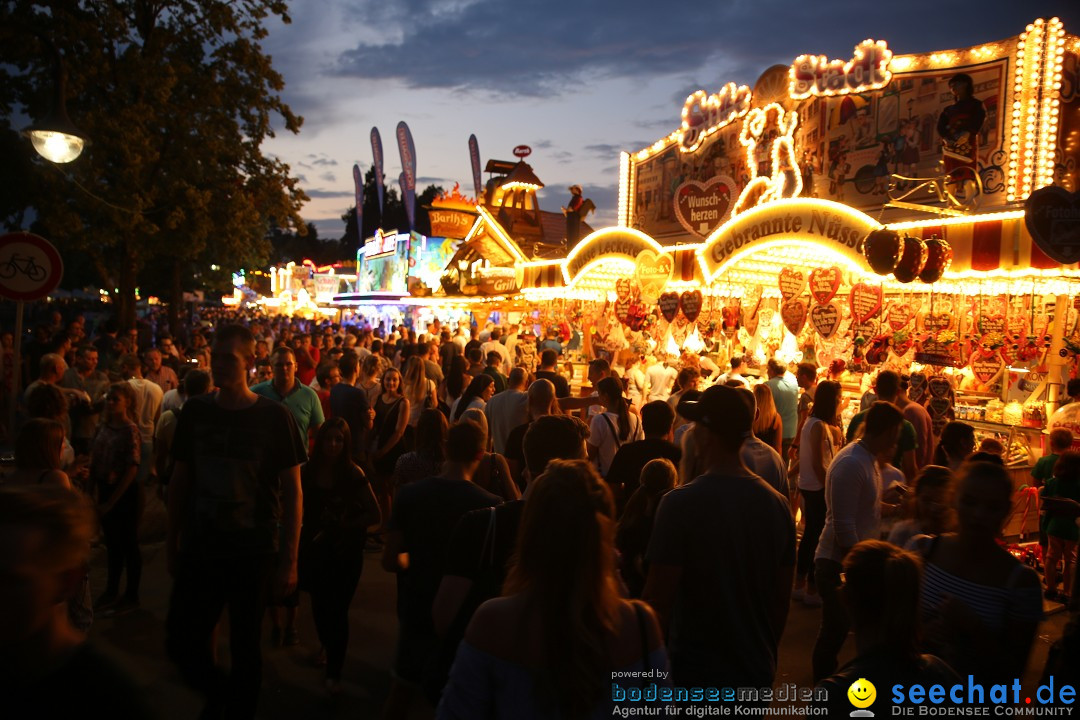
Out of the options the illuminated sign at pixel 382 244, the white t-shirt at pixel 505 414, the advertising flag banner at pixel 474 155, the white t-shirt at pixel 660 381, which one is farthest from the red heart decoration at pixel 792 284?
the advertising flag banner at pixel 474 155

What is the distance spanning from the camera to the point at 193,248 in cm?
2039

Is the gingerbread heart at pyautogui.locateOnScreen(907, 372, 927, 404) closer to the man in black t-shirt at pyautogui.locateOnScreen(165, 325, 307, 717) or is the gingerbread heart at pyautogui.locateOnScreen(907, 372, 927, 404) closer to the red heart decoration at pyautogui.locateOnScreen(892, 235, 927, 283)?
Result: the red heart decoration at pyautogui.locateOnScreen(892, 235, 927, 283)

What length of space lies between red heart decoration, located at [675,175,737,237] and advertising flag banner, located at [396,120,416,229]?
99.9ft

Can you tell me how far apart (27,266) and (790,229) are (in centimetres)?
877

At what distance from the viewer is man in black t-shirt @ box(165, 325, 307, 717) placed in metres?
3.62

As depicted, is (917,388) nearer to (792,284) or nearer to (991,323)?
(991,323)

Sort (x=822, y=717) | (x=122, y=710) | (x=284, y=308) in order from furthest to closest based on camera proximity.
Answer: (x=284, y=308), (x=822, y=717), (x=122, y=710)

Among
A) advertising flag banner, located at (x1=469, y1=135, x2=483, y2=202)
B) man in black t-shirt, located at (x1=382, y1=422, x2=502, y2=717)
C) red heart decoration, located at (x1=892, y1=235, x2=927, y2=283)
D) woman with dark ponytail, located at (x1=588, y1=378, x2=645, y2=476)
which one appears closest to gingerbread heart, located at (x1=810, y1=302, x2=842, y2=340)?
red heart decoration, located at (x1=892, y1=235, x2=927, y2=283)

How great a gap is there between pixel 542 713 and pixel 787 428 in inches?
291

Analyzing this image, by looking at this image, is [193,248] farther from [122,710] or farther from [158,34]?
[122,710]

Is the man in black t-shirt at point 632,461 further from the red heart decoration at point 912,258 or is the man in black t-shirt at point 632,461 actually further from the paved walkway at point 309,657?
the red heart decoration at point 912,258

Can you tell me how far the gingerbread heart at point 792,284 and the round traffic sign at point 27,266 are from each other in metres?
8.55

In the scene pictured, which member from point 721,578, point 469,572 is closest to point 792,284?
point 721,578

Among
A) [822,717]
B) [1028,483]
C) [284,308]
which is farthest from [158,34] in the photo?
[284,308]
